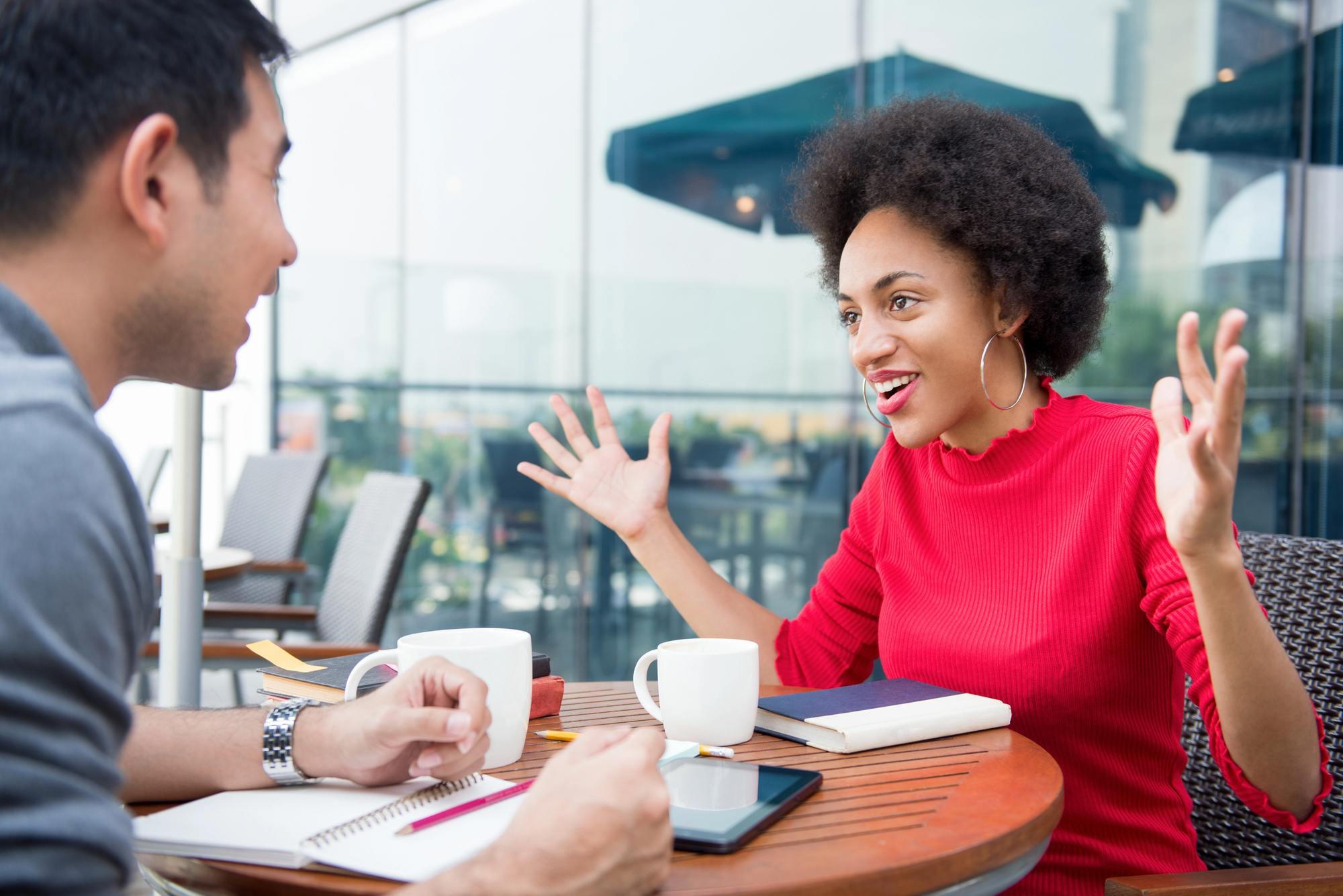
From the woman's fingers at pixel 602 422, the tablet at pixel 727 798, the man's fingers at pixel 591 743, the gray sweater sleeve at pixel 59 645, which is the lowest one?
the tablet at pixel 727 798

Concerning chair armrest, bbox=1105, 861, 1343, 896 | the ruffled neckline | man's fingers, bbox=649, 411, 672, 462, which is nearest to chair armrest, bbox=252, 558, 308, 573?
man's fingers, bbox=649, 411, 672, 462

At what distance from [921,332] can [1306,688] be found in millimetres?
717

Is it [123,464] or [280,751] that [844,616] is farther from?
[123,464]

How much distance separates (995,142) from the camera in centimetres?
161

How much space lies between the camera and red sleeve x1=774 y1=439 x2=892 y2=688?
1.68 meters

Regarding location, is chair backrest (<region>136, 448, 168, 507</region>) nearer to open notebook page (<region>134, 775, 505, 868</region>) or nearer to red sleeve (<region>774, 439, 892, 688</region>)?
red sleeve (<region>774, 439, 892, 688</region>)

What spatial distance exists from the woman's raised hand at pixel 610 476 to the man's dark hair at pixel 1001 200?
0.53 meters

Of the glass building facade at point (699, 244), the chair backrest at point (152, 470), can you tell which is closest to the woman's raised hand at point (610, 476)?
the glass building facade at point (699, 244)

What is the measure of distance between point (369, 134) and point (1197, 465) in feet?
16.2

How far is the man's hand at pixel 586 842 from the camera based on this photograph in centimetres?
70

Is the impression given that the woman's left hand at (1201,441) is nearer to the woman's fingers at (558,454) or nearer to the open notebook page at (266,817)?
the open notebook page at (266,817)

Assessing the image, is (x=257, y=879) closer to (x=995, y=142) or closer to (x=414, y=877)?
(x=414, y=877)

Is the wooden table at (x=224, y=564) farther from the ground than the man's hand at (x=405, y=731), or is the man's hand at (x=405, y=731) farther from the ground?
the man's hand at (x=405, y=731)

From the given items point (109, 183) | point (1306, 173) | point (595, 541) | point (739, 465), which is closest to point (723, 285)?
point (739, 465)
